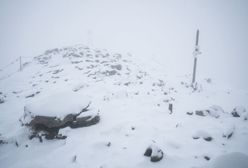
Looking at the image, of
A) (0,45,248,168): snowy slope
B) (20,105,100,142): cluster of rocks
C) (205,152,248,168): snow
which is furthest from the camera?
(20,105,100,142): cluster of rocks

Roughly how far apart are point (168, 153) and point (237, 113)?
21.4 ft

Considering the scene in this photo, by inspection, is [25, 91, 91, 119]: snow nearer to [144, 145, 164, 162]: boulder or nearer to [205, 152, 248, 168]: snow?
[144, 145, 164, 162]: boulder

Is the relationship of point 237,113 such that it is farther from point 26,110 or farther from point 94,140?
point 26,110

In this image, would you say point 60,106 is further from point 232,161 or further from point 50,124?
point 232,161

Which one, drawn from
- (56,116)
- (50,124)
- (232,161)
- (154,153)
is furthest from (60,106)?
(232,161)

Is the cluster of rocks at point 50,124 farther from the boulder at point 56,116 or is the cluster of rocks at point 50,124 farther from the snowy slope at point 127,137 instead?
the snowy slope at point 127,137

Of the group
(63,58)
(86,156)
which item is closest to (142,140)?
(86,156)

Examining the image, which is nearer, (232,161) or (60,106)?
(232,161)

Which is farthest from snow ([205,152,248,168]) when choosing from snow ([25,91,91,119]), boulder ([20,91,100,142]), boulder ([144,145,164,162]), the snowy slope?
snow ([25,91,91,119])

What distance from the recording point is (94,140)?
6816 mm

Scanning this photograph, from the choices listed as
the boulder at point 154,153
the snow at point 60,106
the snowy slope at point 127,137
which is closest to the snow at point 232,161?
the snowy slope at point 127,137

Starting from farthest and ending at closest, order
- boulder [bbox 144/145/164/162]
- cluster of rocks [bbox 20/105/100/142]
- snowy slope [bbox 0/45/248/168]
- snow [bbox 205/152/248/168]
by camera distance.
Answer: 1. cluster of rocks [bbox 20/105/100/142]
2. snowy slope [bbox 0/45/248/168]
3. boulder [bbox 144/145/164/162]
4. snow [bbox 205/152/248/168]

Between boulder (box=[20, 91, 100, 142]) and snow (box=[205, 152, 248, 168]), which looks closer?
snow (box=[205, 152, 248, 168])

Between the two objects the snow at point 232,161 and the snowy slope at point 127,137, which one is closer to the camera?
the snow at point 232,161
